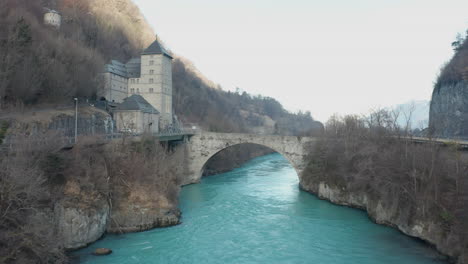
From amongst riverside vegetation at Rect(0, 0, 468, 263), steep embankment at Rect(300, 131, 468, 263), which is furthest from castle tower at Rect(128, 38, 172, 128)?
steep embankment at Rect(300, 131, 468, 263)

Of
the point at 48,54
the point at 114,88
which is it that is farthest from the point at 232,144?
the point at 48,54

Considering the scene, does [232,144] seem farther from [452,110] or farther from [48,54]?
[452,110]

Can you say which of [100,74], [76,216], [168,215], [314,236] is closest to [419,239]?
[314,236]

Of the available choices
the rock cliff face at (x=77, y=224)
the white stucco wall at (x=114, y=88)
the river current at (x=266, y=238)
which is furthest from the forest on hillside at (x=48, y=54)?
the river current at (x=266, y=238)

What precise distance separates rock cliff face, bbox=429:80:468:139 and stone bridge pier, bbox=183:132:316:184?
1190 centimetres

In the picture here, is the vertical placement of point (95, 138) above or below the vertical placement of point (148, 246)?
above

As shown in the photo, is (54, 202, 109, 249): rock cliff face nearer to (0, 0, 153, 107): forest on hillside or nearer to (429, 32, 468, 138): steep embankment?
(0, 0, 153, 107): forest on hillside

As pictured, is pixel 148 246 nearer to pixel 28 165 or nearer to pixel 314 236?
pixel 28 165

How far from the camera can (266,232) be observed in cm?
2012

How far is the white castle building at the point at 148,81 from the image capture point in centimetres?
3981

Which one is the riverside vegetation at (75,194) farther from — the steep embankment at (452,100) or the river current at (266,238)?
the steep embankment at (452,100)

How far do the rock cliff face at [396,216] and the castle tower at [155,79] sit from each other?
21.1 m

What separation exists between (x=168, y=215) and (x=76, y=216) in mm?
5494

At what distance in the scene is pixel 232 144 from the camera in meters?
33.9
